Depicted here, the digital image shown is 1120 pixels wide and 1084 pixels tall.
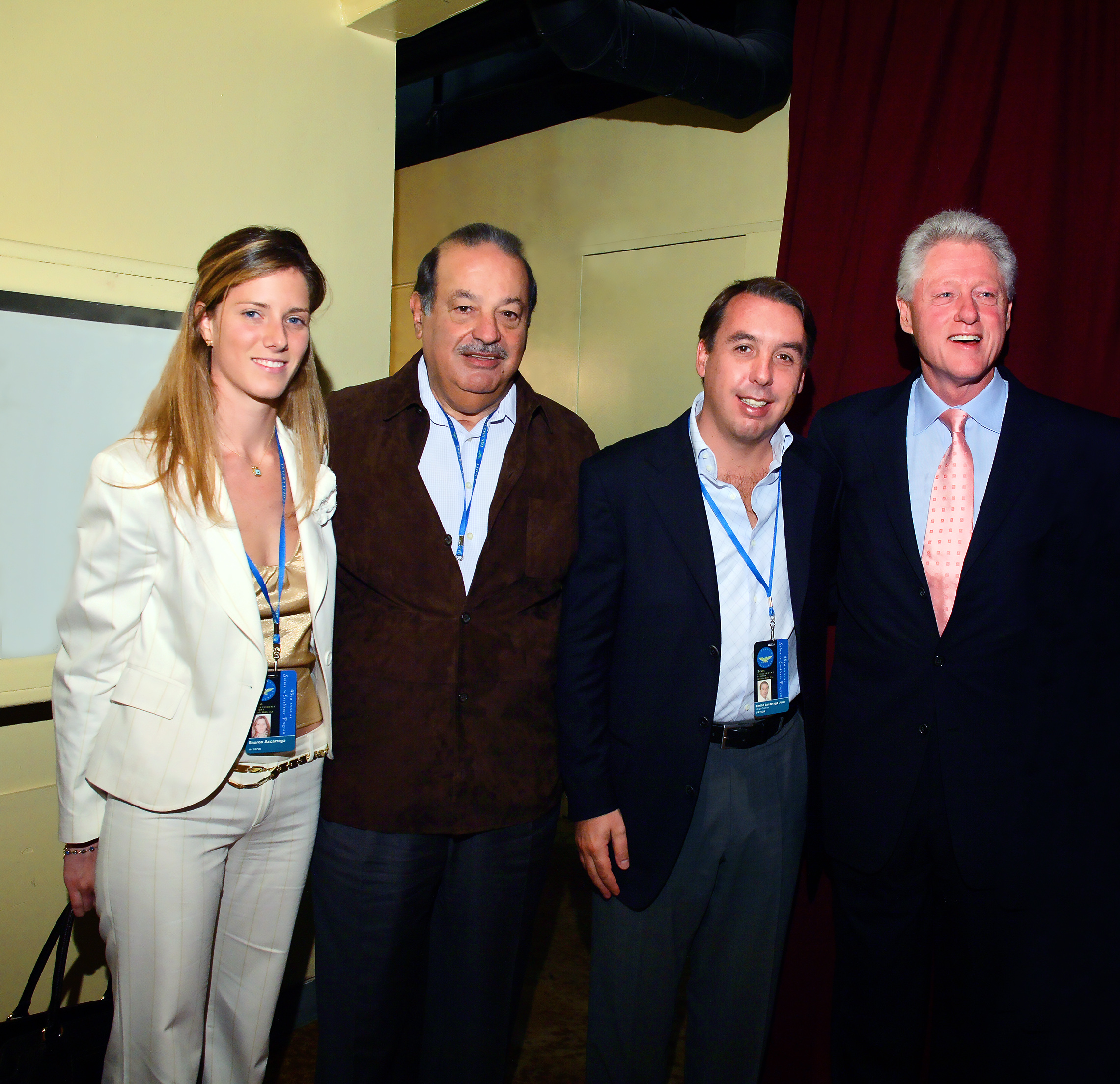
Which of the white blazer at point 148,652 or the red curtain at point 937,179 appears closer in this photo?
the white blazer at point 148,652

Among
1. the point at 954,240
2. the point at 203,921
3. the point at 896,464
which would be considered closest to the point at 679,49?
the point at 954,240

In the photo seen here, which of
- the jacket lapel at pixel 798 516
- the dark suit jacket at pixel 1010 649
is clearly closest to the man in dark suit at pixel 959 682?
the dark suit jacket at pixel 1010 649

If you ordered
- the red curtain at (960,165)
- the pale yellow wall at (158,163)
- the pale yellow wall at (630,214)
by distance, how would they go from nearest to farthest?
1. the pale yellow wall at (158,163)
2. the red curtain at (960,165)
3. the pale yellow wall at (630,214)

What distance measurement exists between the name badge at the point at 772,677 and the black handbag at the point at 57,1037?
147 cm

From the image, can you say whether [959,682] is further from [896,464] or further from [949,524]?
[896,464]

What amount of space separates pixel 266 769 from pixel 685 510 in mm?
1013

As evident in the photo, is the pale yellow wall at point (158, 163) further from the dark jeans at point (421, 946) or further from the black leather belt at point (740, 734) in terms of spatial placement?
the black leather belt at point (740, 734)

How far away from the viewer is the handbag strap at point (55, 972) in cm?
183

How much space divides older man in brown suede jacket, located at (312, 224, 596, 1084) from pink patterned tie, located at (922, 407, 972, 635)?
80cm

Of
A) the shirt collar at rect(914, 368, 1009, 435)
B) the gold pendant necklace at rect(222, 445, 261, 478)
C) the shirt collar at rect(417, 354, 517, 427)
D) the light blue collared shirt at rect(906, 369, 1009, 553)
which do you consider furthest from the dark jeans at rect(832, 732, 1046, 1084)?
the gold pendant necklace at rect(222, 445, 261, 478)

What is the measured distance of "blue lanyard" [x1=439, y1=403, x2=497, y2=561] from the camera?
2.05 metres

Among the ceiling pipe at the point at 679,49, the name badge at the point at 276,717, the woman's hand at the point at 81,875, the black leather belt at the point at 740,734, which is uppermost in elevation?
the ceiling pipe at the point at 679,49

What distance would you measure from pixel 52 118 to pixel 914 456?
215cm

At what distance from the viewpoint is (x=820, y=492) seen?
215cm
